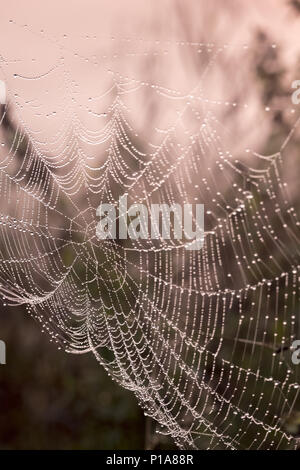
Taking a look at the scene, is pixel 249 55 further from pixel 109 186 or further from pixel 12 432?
pixel 12 432
